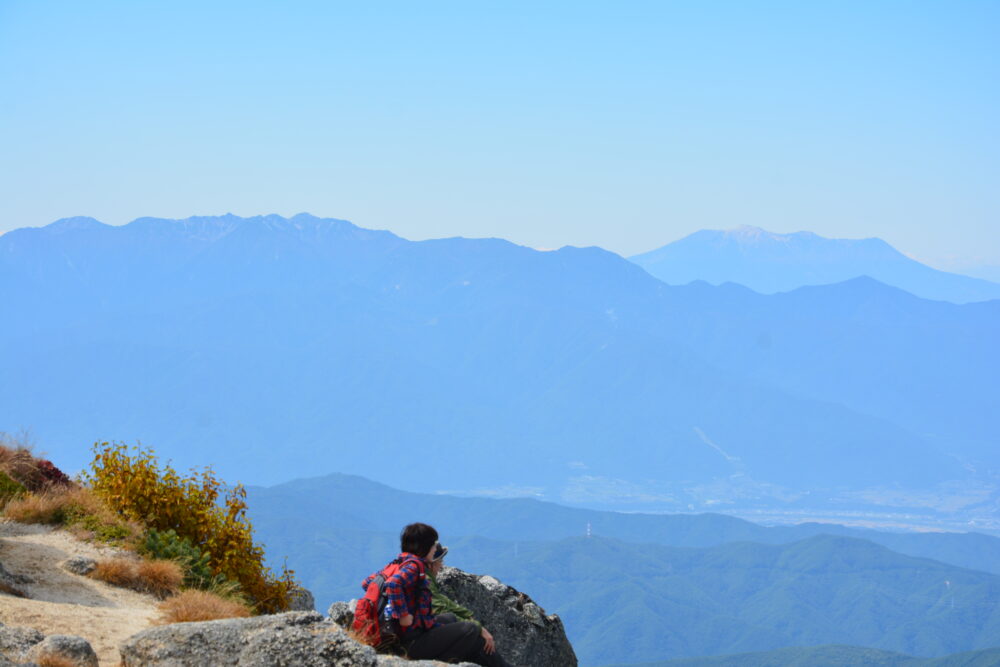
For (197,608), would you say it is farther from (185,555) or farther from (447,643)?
(447,643)

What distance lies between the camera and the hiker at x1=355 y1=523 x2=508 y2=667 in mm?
11805

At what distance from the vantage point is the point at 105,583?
50.4 ft

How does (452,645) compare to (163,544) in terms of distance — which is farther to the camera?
(163,544)

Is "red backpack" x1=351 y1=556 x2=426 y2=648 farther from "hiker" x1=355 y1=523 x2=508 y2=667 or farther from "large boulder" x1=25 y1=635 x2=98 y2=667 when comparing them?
"large boulder" x1=25 y1=635 x2=98 y2=667

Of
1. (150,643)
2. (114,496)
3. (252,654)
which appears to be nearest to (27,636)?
(150,643)

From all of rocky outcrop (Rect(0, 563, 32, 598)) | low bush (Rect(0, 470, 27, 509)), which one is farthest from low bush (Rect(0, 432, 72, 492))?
rocky outcrop (Rect(0, 563, 32, 598))

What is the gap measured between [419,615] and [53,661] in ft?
12.4

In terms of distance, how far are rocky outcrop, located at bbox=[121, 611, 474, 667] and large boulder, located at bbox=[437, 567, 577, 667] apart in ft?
17.4

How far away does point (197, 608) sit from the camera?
1380 cm

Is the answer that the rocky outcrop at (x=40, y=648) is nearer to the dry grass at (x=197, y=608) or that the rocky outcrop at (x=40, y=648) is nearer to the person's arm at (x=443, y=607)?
the dry grass at (x=197, y=608)

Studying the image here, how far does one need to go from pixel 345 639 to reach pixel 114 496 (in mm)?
8498

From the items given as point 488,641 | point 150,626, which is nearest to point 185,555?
point 150,626

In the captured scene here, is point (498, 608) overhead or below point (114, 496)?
below

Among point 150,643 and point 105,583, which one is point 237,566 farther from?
point 150,643
